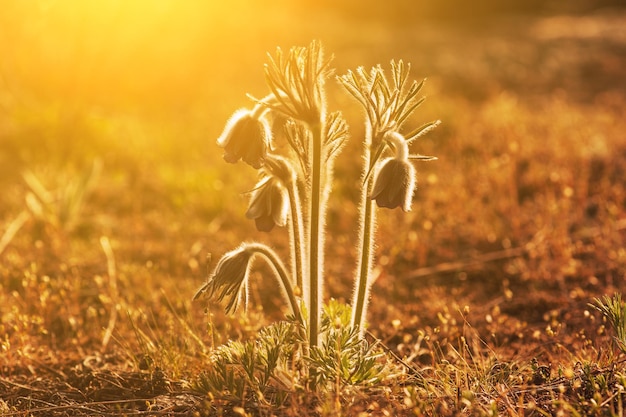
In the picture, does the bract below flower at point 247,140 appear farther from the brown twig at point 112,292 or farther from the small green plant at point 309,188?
the brown twig at point 112,292

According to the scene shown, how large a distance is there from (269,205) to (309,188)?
171mm

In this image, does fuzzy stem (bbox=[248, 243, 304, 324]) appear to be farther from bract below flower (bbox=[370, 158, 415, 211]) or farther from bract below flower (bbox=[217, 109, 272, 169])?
bract below flower (bbox=[370, 158, 415, 211])

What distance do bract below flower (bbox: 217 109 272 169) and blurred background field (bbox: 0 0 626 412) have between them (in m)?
0.40

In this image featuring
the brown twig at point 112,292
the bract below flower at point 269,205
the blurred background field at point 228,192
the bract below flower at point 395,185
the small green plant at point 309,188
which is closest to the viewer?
the bract below flower at point 395,185

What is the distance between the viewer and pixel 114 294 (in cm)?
365

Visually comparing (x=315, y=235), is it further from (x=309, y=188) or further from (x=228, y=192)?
(x=228, y=192)

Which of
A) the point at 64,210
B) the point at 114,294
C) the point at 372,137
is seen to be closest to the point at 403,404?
the point at 372,137

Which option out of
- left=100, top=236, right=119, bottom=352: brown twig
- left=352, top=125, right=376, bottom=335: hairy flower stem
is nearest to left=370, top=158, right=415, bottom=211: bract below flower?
left=352, top=125, right=376, bottom=335: hairy flower stem

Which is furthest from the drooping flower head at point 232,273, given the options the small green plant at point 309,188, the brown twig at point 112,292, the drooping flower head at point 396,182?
the brown twig at point 112,292

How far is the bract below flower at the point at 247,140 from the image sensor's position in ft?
7.38

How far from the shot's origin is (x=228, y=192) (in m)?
5.61

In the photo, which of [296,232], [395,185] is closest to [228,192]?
[296,232]

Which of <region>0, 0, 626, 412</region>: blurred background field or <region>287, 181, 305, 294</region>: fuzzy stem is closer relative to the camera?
<region>287, 181, 305, 294</region>: fuzzy stem

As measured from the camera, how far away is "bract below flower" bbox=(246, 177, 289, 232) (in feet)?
7.86
